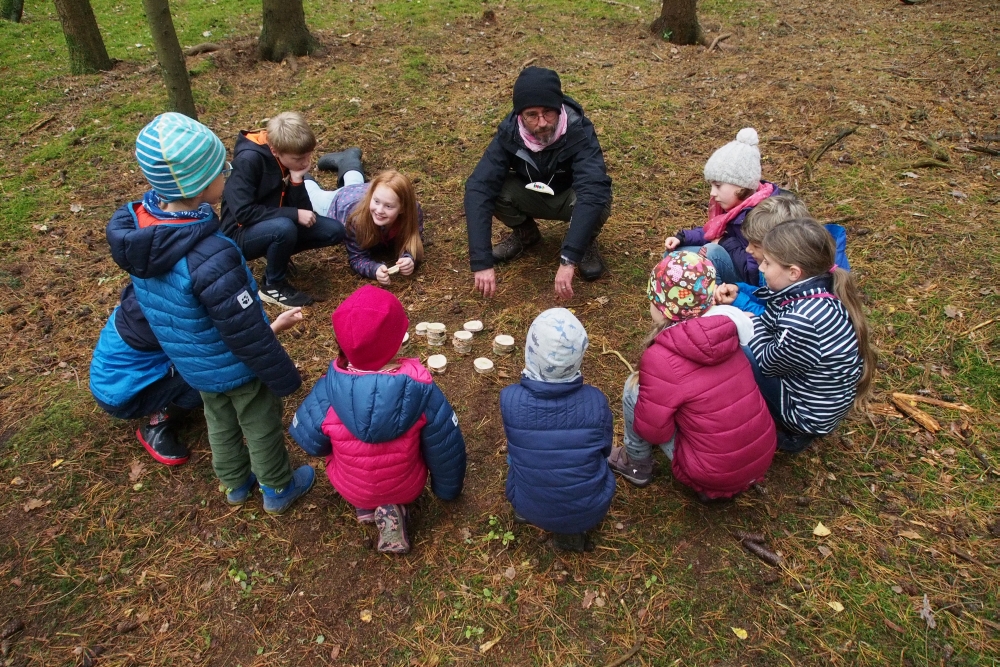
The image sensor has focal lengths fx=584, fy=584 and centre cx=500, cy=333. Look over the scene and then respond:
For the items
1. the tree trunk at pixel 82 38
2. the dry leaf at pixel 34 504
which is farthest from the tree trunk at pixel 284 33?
the dry leaf at pixel 34 504

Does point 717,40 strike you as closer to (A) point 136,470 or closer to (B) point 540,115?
(B) point 540,115

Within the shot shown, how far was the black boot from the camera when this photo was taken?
19.3 ft

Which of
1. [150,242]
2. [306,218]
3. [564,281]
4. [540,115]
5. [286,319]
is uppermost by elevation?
[150,242]

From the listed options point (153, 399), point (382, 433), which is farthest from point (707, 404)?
point (153, 399)

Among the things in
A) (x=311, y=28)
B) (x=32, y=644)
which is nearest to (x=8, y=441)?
(x=32, y=644)

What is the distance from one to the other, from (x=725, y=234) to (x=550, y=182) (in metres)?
1.44

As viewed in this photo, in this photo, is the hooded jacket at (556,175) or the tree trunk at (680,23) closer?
the hooded jacket at (556,175)

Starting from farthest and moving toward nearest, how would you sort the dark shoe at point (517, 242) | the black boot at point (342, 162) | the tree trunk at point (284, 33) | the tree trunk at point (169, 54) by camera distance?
the tree trunk at point (284, 33)
the black boot at point (342, 162)
the dark shoe at point (517, 242)
the tree trunk at point (169, 54)

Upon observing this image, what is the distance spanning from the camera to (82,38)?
8383 mm

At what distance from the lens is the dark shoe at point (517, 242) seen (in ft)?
17.1

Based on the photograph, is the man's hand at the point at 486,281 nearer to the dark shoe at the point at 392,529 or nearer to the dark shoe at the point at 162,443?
the dark shoe at the point at 392,529

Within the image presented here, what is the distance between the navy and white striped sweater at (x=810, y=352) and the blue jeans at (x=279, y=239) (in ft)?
11.3

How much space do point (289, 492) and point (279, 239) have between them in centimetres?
215

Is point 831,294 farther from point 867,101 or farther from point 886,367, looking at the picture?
→ point 867,101
